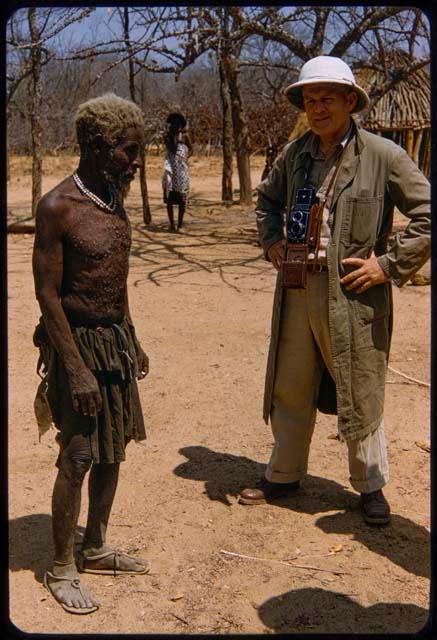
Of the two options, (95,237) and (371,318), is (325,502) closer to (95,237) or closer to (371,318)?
(371,318)

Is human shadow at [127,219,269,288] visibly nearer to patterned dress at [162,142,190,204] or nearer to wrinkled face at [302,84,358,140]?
patterned dress at [162,142,190,204]

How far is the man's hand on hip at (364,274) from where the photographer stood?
328 cm

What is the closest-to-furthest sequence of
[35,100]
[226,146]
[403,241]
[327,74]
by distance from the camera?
1. [327,74]
2. [403,241]
3. [35,100]
4. [226,146]

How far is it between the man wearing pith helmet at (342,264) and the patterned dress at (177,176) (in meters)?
7.35

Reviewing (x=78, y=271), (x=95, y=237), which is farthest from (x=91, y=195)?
(x=78, y=271)

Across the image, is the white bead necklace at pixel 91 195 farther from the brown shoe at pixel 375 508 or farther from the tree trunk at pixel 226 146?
the tree trunk at pixel 226 146

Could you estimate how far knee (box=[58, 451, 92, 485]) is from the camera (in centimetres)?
286

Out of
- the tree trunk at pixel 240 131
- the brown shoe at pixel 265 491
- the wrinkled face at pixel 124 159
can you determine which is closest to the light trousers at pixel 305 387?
the brown shoe at pixel 265 491

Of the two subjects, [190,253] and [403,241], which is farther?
[190,253]

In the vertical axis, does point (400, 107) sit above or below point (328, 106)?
above

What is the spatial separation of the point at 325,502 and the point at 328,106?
1.68 m

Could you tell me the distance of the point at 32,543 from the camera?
3.39 metres

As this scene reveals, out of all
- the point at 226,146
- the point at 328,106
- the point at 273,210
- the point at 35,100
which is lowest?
the point at 273,210

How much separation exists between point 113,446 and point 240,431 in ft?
5.70
